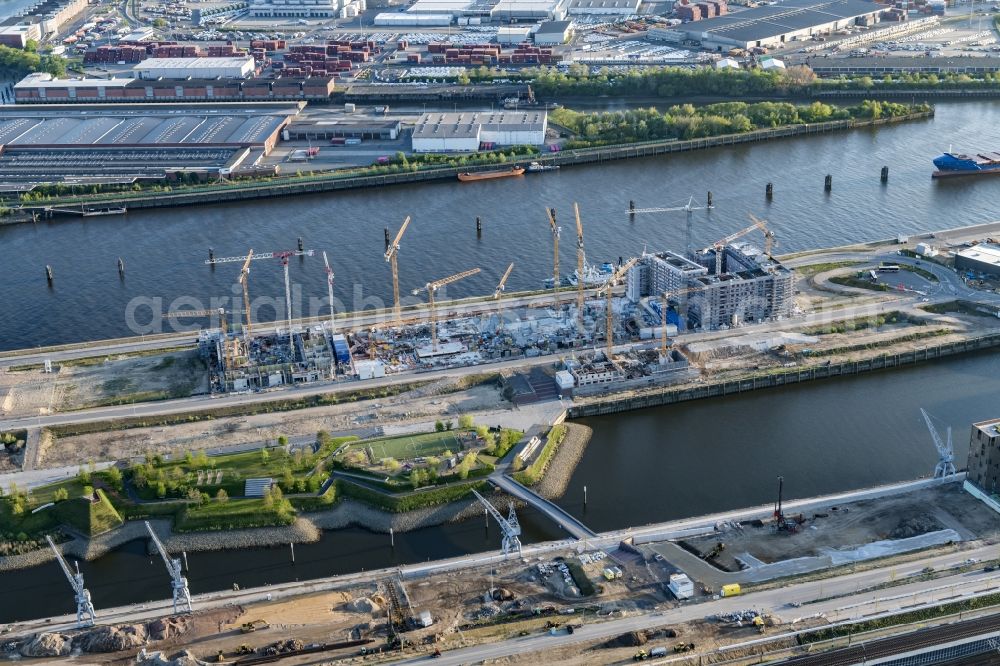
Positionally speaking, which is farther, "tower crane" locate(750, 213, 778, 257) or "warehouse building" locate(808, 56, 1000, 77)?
"warehouse building" locate(808, 56, 1000, 77)

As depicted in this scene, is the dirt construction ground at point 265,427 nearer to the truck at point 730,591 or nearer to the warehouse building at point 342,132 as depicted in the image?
the truck at point 730,591

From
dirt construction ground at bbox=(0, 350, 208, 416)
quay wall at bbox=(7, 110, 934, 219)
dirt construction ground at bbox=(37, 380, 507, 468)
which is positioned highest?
quay wall at bbox=(7, 110, 934, 219)

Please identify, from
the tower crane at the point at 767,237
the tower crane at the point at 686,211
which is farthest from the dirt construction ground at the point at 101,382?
the tower crane at the point at 767,237

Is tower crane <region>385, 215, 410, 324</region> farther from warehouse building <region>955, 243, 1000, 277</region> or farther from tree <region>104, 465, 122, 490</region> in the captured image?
warehouse building <region>955, 243, 1000, 277</region>

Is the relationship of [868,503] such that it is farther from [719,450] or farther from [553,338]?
[553,338]

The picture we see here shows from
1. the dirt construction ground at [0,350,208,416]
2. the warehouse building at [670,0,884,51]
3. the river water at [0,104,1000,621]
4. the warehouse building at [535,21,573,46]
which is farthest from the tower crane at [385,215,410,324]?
the warehouse building at [670,0,884,51]

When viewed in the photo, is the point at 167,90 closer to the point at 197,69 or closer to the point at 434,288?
the point at 197,69

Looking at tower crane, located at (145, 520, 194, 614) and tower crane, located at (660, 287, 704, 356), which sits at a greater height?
tower crane, located at (660, 287, 704, 356)
